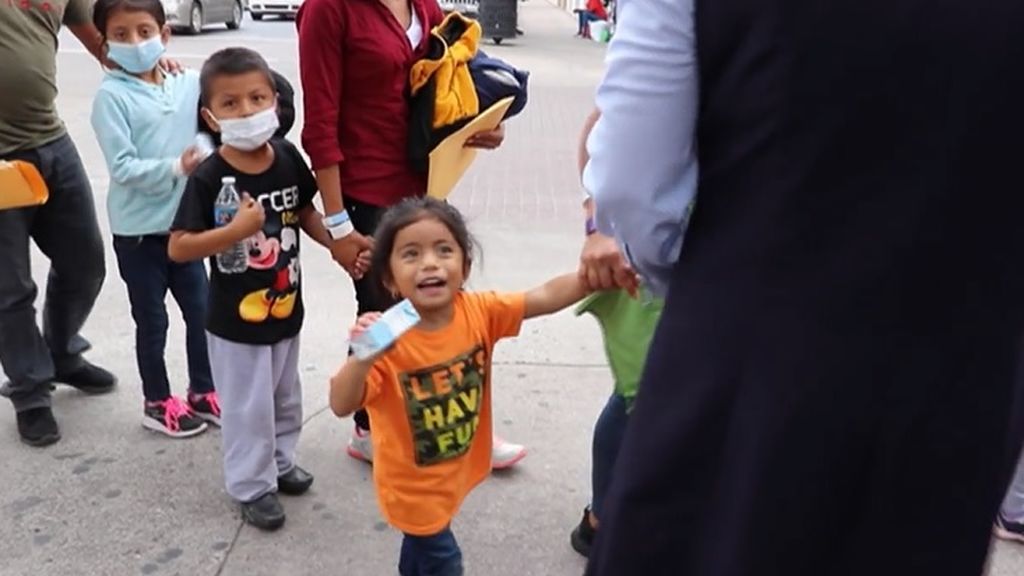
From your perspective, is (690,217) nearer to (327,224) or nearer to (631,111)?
(631,111)

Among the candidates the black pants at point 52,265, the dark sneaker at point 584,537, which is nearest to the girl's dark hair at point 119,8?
the black pants at point 52,265

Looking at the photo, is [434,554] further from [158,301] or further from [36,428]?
[36,428]

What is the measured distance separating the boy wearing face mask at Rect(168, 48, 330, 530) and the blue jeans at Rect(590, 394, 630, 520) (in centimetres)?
95

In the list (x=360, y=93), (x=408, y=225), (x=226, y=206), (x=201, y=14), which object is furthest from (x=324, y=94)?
(x=201, y=14)

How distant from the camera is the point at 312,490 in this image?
3.56m

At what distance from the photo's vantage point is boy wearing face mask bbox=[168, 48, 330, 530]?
2.99m

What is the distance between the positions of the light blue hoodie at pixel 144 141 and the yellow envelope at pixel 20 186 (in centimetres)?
24

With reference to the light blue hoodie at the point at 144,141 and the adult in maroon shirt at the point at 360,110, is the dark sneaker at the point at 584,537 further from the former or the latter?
the light blue hoodie at the point at 144,141

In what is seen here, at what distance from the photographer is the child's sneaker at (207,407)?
397 cm

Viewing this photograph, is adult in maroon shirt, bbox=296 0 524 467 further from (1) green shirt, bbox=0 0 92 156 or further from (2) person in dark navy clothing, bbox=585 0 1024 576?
(2) person in dark navy clothing, bbox=585 0 1024 576

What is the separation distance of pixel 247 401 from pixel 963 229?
224cm

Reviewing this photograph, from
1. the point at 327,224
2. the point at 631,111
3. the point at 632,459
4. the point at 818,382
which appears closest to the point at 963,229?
the point at 818,382

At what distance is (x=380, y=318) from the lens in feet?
7.43

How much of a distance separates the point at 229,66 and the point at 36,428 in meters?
1.63
